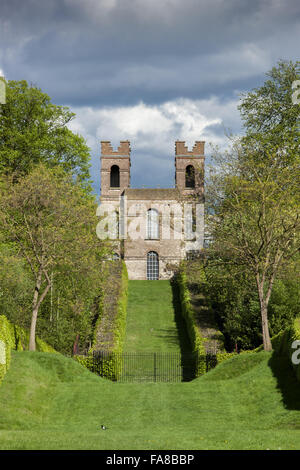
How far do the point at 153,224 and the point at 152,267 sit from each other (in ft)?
15.5

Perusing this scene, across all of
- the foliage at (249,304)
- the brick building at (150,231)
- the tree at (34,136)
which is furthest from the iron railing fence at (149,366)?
the brick building at (150,231)

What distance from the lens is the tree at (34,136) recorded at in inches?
1636

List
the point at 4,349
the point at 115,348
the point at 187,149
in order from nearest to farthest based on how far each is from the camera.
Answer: the point at 4,349 < the point at 115,348 < the point at 187,149

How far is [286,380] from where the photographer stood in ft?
70.8

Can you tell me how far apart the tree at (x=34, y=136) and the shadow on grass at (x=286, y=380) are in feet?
80.7

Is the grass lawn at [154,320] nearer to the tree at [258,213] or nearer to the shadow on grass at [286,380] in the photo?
the tree at [258,213]

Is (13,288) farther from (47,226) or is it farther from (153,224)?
(153,224)

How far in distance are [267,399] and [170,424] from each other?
167 inches

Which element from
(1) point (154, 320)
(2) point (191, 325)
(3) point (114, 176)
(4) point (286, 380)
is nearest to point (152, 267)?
(3) point (114, 176)

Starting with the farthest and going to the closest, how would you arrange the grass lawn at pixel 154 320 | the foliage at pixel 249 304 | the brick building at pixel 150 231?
the brick building at pixel 150 231 → the grass lawn at pixel 154 320 → the foliage at pixel 249 304
